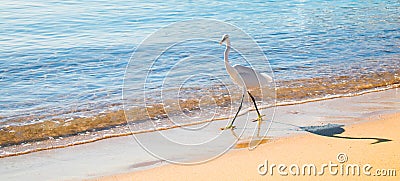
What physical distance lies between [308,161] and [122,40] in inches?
332

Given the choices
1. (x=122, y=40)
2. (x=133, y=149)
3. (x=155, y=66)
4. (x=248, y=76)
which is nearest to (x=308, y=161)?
(x=133, y=149)

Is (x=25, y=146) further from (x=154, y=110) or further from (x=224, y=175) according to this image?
(x=224, y=175)

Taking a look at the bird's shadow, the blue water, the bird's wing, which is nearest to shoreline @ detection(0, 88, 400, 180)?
the bird's shadow

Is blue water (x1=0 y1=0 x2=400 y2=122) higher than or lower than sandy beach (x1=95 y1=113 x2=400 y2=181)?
lower

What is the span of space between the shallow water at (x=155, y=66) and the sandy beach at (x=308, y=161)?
1755 mm

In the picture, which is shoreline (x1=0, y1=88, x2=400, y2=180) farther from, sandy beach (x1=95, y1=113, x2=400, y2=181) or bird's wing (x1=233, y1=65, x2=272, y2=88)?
bird's wing (x1=233, y1=65, x2=272, y2=88)

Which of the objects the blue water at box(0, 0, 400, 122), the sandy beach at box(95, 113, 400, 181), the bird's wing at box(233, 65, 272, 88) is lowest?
the blue water at box(0, 0, 400, 122)

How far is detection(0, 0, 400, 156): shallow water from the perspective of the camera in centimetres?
783

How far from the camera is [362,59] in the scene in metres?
10.9

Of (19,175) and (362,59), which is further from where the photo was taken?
(362,59)

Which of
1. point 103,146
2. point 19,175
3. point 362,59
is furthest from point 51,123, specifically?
point 362,59

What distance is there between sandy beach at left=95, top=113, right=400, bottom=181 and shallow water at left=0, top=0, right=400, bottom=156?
175 centimetres

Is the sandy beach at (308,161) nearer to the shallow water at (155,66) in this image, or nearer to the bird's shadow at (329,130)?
the bird's shadow at (329,130)

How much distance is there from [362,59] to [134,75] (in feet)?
14.6
